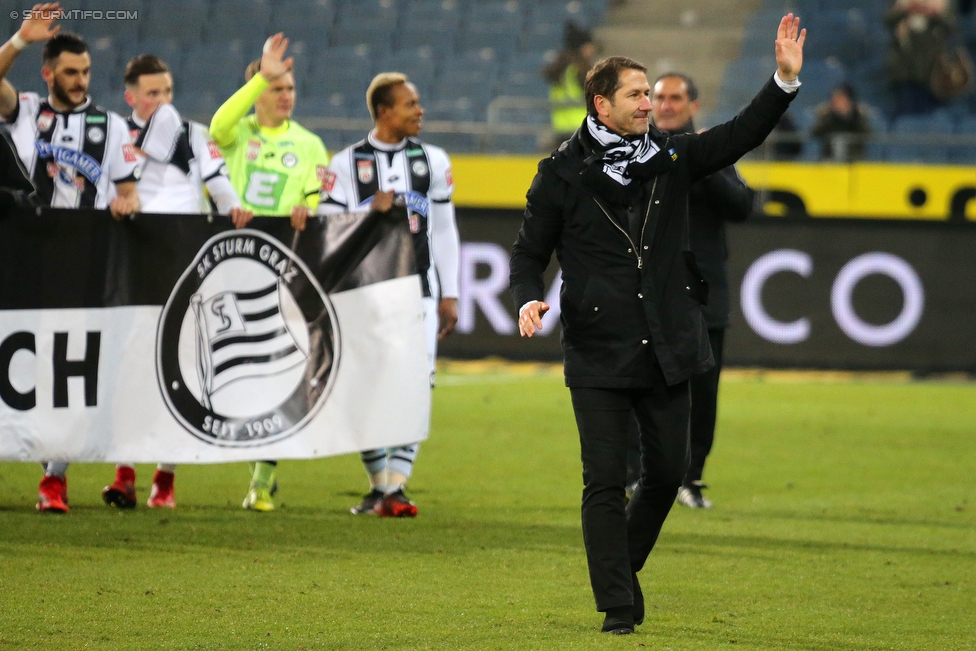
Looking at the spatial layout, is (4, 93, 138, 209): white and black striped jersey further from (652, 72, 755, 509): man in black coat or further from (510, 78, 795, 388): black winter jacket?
(510, 78, 795, 388): black winter jacket

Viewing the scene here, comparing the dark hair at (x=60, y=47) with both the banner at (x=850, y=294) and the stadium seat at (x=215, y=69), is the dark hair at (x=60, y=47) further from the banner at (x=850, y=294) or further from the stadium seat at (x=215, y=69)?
the stadium seat at (x=215, y=69)

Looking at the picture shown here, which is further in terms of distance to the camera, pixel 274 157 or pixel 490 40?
pixel 490 40

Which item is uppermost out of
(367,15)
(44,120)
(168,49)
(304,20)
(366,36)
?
(367,15)


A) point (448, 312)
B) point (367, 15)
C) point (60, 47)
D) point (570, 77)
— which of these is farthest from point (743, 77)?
point (60, 47)

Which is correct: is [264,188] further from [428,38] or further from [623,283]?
[428,38]

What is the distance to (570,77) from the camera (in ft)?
68.0

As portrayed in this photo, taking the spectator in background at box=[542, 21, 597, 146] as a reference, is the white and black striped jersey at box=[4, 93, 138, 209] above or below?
below

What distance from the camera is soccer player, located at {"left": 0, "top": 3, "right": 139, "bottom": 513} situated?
7805mm

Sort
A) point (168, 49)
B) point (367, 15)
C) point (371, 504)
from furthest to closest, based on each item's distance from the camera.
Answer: point (367, 15) → point (168, 49) → point (371, 504)

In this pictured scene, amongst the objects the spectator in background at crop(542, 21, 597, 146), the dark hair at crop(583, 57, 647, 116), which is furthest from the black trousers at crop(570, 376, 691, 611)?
the spectator in background at crop(542, 21, 597, 146)

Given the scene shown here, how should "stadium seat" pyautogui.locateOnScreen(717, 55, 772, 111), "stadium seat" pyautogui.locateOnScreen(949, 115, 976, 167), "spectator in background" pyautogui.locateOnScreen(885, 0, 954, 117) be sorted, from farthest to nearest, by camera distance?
"stadium seat" pyautogui.locateOnScreen(717, 55, 772, 111) < "spectator in background" pyautogui.locateOnScreen(885, 0, 954, 117) < "stadium seat" pyautogui.locateOnScreen(949, 115, 976, 167)

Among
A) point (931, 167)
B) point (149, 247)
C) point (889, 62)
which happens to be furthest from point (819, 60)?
point (149, 247)

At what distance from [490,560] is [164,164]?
10.3 feet

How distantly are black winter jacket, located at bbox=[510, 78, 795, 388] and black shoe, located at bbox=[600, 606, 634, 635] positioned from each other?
2.51 feet
